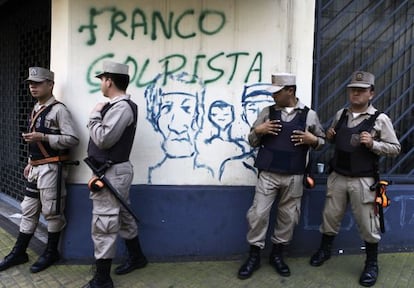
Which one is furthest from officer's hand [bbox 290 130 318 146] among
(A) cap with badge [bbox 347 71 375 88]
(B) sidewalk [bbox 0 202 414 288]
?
(B) sidewalk [bbox 0 202 414 288]

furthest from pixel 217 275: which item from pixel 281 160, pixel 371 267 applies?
pixel 371 267

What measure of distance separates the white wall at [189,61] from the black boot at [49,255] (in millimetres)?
581

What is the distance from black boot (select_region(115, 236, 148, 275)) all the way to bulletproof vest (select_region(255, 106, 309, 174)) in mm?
1407

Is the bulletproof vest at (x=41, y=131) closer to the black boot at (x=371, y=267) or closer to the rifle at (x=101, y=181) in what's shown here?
the rifle at (x=101, y=181)

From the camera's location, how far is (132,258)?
13.1ft

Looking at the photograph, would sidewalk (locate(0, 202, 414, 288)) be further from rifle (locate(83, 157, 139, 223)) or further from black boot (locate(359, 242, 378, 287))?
rifle (locate(83, 157, 139, 223))

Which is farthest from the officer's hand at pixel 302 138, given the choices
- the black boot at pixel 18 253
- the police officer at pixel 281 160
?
the black boot at pixel 18 253

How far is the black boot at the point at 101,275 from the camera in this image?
3.56 meters

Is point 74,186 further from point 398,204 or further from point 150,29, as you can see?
point 398,204

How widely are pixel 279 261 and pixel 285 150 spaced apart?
3.57 ft

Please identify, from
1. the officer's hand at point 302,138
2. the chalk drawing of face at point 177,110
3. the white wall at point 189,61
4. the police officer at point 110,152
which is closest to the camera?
the police officer at point 110,152

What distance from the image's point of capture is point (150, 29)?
4.18 metres

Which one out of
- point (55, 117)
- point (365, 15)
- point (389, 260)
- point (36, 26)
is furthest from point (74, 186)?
point (365, 15)

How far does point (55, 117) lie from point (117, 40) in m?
0.96
